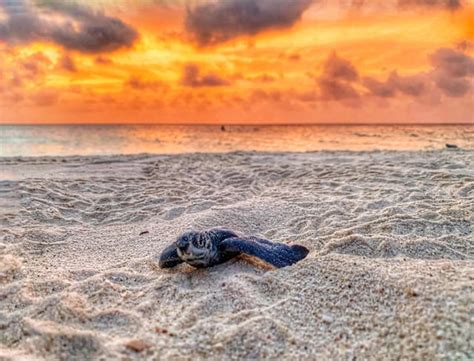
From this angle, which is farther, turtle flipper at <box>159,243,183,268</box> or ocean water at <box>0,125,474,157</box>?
ocean water at <box>0,125,474,157</box>

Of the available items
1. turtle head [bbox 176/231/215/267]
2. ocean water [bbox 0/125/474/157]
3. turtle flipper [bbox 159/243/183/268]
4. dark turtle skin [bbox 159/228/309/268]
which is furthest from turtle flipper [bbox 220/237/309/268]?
ocean water [bbox 0/125/474/157]

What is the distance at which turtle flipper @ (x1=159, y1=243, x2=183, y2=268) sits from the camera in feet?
9.03

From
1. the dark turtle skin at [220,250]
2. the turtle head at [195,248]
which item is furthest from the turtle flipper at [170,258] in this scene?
the turtle head at [195,248]

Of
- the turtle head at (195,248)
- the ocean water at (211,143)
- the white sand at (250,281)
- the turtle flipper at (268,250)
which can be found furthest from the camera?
the ocean water at (211,143)

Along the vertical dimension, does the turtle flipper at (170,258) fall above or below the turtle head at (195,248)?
below

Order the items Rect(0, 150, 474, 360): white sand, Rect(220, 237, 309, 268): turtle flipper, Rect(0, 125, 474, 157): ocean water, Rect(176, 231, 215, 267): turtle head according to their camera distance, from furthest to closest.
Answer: Rect(0, 125, 474, 157): ocean water → Rect(220, 237, 309, 268): turtle flipper → Rect(176, 231, 215, 267): turtle head → Rect(0, 150, 474, 360): white sand

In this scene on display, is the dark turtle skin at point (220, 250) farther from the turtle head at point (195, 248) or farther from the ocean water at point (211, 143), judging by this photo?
the ocean water at point (211, 143)

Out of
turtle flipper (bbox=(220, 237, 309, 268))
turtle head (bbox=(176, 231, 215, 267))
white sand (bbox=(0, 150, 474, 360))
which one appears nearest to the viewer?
white sand (bbox=(0, 150, 474, 360))

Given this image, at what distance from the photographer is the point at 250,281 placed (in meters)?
2.46

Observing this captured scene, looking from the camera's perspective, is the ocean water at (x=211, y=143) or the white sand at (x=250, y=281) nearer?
the white sand at (x=250, y=281)

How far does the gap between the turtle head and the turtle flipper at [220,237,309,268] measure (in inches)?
6.3

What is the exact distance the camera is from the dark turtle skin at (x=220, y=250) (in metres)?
2.57

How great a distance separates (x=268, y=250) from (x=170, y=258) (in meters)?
0.71

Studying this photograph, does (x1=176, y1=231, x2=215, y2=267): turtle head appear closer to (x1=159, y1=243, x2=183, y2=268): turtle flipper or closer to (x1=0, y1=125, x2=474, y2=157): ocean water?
(x1=159, y1=243, x2=183, y2=268): turtle flipper
